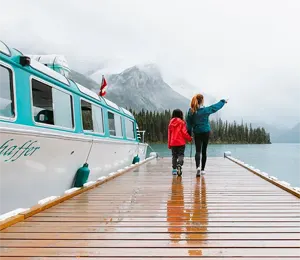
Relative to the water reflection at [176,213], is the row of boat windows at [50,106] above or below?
above

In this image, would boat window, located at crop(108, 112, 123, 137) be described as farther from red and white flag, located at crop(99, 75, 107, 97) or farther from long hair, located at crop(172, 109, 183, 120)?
long hair, located at crop(172, 109, 183, 120)

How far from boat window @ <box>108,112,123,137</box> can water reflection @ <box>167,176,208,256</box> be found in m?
A: 7.28

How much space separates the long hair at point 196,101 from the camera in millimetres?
9088

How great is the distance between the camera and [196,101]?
9125mm

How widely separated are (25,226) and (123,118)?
41.4 ft

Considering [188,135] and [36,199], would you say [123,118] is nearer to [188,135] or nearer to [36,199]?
[188,135]

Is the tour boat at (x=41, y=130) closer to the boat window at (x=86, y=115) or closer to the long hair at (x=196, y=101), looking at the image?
the boat window at (x=86, y=115)

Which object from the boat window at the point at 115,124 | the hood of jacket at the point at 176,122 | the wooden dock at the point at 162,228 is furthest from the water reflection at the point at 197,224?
the boat window at the point at 115,124

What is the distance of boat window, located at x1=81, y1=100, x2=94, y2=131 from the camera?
35.0 feet

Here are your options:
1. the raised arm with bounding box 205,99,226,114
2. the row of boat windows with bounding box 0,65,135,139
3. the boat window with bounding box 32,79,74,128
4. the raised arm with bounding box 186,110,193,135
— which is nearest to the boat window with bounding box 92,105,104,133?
the row of boat windows with bounding box 0,65,135,139

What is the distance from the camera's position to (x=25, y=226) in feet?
13.7

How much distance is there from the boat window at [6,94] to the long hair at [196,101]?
14.3 ft

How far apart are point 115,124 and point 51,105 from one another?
665cm

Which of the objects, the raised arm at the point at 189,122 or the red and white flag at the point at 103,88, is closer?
the raised arm at the point at 189,122
